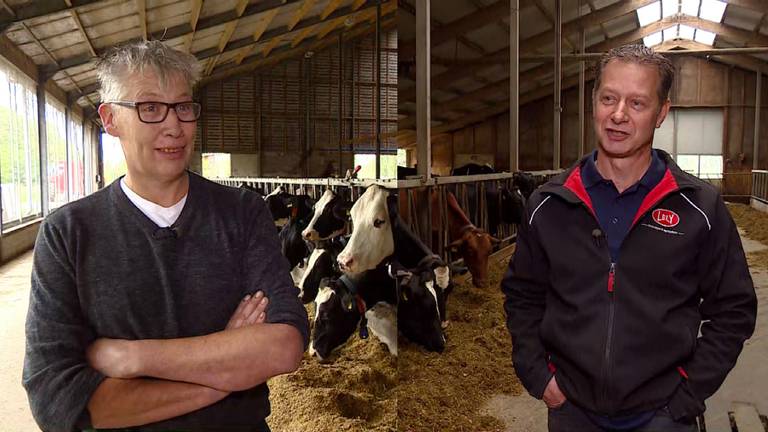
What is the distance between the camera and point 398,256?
1892 millimetres

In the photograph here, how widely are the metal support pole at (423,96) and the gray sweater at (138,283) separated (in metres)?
0.69

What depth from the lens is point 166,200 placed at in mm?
1167

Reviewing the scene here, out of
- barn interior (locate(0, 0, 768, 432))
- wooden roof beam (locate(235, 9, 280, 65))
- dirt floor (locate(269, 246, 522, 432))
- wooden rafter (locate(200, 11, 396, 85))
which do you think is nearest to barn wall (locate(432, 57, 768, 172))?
barn interior (locate(0, 0, 768, 432))

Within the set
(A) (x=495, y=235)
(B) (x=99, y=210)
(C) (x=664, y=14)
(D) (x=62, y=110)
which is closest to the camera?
(B) (x=99, y=210)

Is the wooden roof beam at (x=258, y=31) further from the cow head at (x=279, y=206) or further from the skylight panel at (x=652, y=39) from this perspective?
the skylight panel at (x=652, y=39)

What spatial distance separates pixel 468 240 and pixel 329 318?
1.66 feet

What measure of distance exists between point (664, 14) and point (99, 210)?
1379mm

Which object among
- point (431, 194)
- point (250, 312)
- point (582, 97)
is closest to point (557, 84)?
point (582, 97)

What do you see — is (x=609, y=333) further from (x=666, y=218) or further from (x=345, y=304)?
(x=345, y=304)

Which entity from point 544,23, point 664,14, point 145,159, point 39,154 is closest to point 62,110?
point 39,154

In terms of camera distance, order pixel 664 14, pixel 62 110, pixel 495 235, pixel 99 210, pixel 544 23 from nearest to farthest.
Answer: pixel 99 210, pixel 62 110, pixel 664 14, pixel 544 23, pixel 495 235

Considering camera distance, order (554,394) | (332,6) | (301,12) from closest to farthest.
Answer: (554,394) < (301,12) < (332,6)

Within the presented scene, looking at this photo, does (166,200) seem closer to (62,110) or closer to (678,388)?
(62,110)

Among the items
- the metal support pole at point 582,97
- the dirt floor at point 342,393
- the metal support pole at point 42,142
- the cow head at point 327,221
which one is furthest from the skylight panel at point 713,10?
the metal support pole at point 42,142
